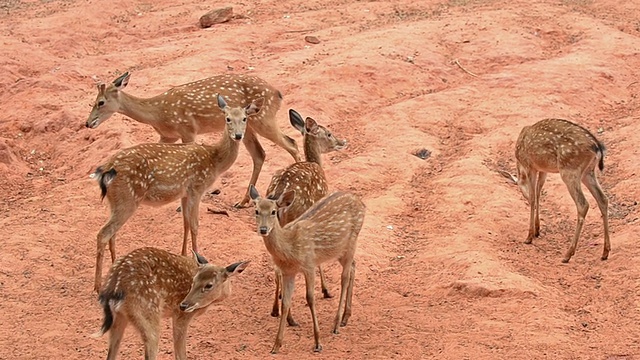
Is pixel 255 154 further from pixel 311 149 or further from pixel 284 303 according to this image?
pixel 284 303

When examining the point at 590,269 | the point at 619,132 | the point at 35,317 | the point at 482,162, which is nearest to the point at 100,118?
the point at 35,317

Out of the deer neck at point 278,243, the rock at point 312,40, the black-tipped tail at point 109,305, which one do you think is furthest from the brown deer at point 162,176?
the rock at point 312,40

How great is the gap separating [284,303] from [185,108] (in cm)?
398

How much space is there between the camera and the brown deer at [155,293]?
25.3ft

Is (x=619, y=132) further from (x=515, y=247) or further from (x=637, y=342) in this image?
(x=637, y=342)

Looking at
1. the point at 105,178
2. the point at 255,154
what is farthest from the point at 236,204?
the point at 105,178

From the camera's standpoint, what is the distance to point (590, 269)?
10578 mm

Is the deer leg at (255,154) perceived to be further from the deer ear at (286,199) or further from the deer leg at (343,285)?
the deer ear at (286,199)

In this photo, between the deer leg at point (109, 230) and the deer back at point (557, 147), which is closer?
the deer leg at point (109, 230)

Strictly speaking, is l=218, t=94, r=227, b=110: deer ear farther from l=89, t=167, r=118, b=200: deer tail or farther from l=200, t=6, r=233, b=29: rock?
l=200, t=6, r=233, b=29: rock

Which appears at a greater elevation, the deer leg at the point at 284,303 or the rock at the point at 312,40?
the deer leg at the point at 284,303

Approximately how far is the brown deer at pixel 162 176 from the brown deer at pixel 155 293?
1.67 meters

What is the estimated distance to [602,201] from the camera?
35.8 feet

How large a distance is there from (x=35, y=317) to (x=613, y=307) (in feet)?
19.0
